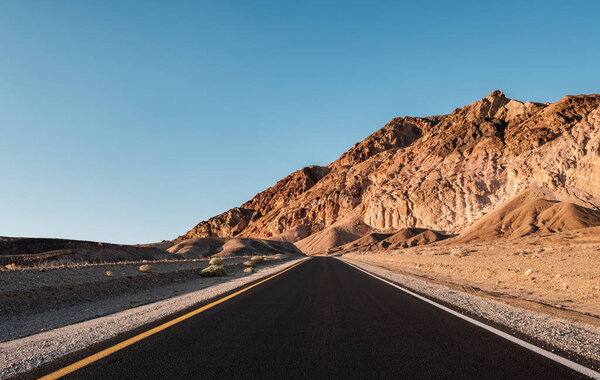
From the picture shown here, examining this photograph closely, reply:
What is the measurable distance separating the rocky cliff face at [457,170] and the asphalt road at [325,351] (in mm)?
78491

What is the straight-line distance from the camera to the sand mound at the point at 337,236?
366 feet

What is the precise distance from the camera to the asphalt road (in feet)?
12.0

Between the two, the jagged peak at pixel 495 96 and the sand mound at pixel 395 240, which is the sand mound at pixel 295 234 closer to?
the sand mound at pixel 395 240

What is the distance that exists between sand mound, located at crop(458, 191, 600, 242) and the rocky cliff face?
486cm

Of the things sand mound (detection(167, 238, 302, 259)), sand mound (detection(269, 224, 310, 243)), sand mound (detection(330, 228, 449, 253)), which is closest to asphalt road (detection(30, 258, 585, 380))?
sand mound (detection(330, 228, 449, 253))

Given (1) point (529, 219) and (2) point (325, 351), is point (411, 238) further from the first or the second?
(2) point (325, 351)

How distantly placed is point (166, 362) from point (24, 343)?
9.64 feet

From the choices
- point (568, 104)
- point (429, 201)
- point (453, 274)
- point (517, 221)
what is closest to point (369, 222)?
point (429, 201)

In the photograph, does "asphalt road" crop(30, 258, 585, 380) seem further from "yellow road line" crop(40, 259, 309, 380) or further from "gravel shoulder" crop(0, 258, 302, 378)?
"gravel shoulder" crop(0, 258, 302, 378)

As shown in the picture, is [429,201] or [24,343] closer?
[24,343]

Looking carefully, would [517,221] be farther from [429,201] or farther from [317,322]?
[317,322]

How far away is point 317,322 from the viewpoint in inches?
248

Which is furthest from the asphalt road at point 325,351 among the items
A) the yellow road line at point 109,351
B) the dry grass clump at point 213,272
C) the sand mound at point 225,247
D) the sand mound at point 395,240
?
the sand mound at point 225,247

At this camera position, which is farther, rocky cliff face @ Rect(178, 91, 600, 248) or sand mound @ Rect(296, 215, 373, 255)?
sand mound @ Rect(296, 215, 373, 255)
